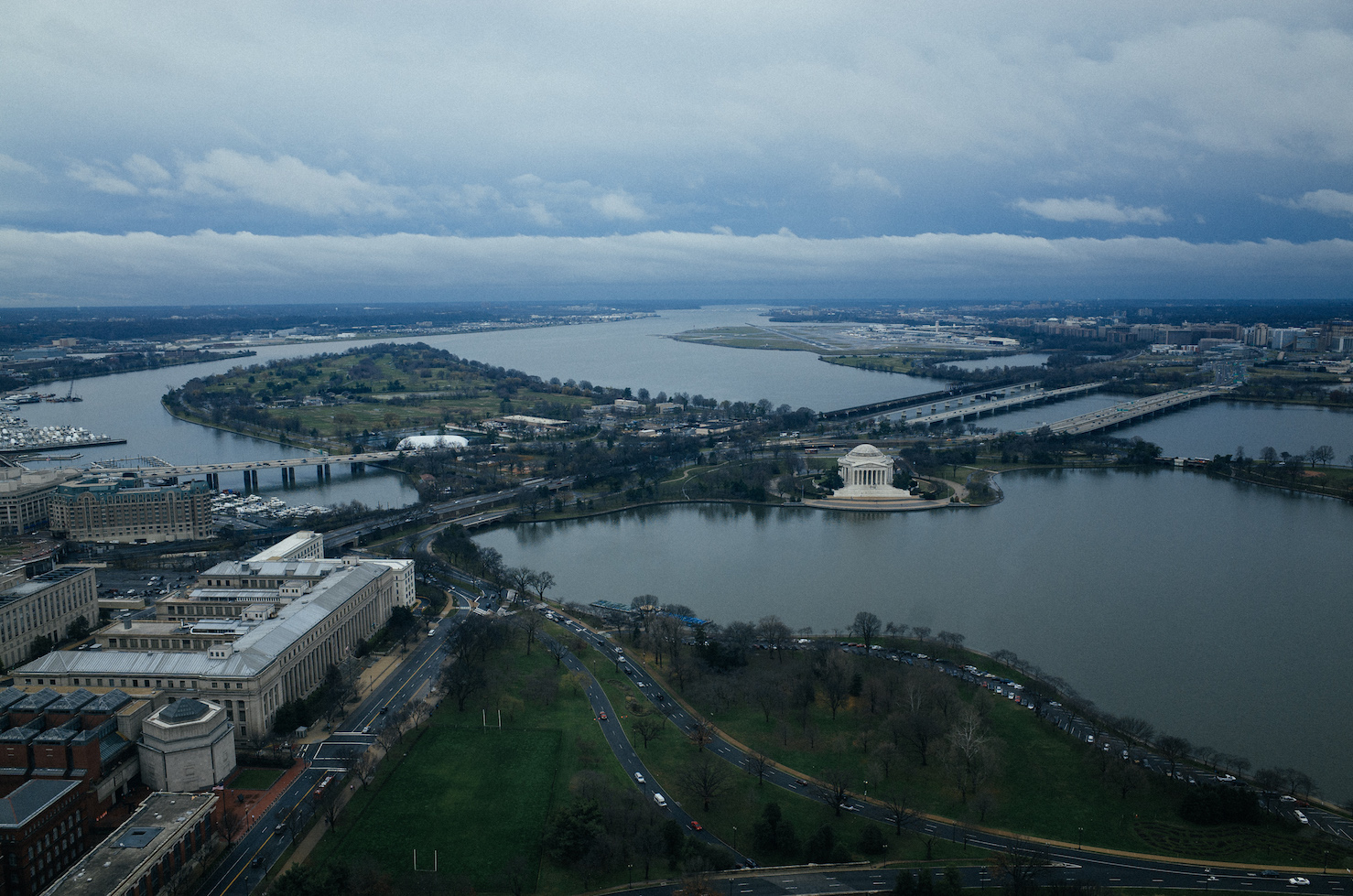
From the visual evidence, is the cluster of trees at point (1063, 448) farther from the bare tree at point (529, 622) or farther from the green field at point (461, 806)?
the green field at point (461, 806)

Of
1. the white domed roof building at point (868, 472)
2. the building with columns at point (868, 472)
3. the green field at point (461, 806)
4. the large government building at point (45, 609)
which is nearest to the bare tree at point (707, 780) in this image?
the green field at point (461, 806)

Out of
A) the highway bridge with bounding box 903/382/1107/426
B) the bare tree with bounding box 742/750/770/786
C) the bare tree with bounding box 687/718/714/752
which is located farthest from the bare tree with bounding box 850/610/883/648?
the highway bridge with bounding box 903/382/1107/426

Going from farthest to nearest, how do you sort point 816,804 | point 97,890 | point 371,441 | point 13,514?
point 371,441, point 13,514, point 816,804, point 97,890

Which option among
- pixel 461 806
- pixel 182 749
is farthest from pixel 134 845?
pixel 461 806

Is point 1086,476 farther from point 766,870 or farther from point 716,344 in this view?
point 716,344

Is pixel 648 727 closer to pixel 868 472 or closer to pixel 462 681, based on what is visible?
pixel 462 681

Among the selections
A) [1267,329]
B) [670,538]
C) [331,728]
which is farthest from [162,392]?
[1267,329]

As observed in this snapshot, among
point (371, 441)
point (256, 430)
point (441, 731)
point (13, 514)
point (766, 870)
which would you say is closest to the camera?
point (766, 870)
